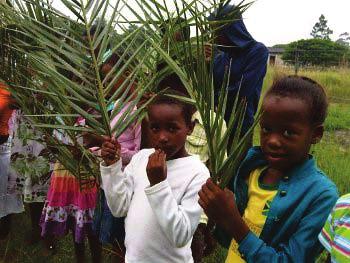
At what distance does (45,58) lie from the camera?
5.68 feet

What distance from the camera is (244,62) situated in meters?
2.72

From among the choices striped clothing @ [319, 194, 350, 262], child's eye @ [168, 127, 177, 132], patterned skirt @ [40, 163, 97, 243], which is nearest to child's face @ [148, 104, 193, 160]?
child's eye @ [168, 127, 177, 132]

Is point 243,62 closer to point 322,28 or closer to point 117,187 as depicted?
point 117,187

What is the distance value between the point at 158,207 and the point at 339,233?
0.64 metres

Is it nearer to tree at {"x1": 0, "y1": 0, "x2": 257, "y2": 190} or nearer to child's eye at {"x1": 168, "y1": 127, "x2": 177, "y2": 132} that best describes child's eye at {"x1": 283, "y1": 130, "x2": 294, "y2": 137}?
tree at {"x1": 0, "y1": 0, "x2": 257, "y2": 190}

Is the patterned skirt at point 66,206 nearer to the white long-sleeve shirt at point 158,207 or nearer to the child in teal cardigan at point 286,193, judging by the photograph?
the white long-sleeve shirt at point 158,207

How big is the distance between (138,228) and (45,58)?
0.69 m

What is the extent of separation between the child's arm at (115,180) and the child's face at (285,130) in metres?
0.50

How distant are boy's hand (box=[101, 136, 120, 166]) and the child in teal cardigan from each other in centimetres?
43

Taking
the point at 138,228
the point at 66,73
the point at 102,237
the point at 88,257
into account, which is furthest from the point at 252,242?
the point at 88,257

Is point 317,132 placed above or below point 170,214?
above

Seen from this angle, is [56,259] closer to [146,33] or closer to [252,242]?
[146,33]

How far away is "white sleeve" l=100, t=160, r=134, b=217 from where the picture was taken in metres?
1.61

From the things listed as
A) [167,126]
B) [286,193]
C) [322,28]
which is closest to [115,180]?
[167,126]
